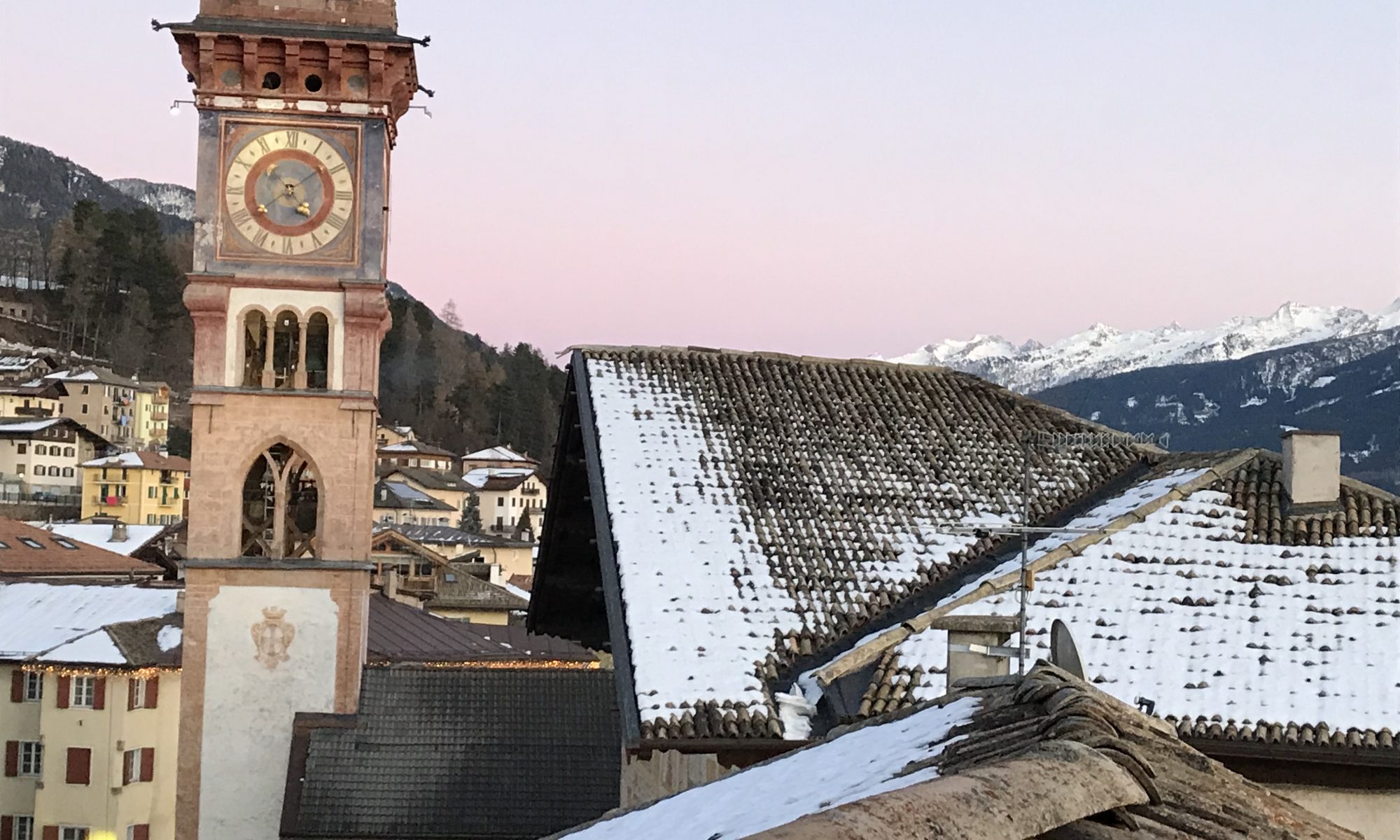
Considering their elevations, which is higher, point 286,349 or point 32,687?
point 286,349

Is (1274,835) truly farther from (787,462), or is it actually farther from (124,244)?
(124,244)

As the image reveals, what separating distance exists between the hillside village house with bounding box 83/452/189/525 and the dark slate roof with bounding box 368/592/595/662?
60903 mm

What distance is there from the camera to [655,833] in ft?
19.1

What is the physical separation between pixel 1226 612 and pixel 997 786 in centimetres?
1024

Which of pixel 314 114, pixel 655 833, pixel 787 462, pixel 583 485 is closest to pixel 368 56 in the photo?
pixel 314 114

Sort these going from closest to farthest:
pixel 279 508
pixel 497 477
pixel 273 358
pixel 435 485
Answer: pixel 279 508
pixel 273 358
pixel 435 485
pixel 497 477

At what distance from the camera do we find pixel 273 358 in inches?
914

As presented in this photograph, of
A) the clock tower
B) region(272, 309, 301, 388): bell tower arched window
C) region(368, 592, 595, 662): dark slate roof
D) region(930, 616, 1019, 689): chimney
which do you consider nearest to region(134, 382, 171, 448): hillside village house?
region(368, 592, 595, 662): dark slate roof

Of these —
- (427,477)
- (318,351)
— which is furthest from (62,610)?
(427,477)

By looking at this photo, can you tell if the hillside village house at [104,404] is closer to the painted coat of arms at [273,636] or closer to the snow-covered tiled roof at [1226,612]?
the painted coat of arms at [273,636]

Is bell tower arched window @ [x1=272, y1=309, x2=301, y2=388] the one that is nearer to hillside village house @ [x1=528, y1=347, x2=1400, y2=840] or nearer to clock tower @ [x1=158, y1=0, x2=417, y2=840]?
clock tower @ [x1=158, y1=0, x2=417, y2=840]

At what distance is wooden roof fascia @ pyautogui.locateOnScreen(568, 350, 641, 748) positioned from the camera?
1288 cm

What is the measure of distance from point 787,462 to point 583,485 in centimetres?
402

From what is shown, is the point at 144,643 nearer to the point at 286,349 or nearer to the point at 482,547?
the point at 286,349
